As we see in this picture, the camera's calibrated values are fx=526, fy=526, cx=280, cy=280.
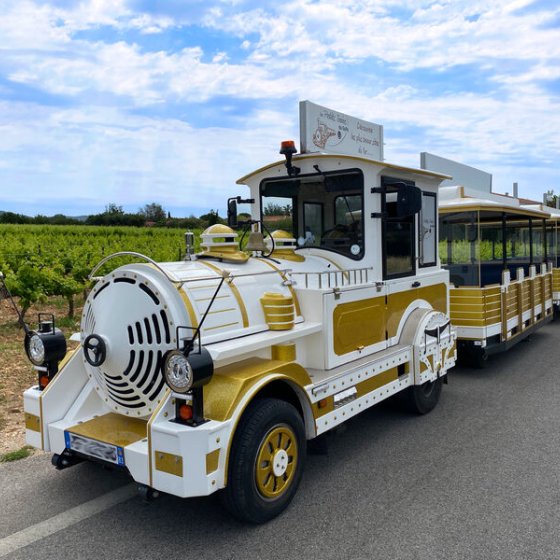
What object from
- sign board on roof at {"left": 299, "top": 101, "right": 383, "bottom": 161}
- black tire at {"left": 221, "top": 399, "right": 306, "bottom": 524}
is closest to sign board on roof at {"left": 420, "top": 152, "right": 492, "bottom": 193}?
sign board on roof at {"left": 299, "top": 101, "right": 383, "bottom": 161}

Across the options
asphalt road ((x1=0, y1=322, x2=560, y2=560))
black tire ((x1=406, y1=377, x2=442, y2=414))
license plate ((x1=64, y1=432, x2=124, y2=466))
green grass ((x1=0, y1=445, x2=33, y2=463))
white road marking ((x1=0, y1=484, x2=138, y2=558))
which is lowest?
asphalt road ((x1=0, y1=322, x2=560, y2=560))

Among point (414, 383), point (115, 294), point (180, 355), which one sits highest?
point (115, 294)

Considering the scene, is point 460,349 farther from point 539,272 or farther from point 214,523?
point 214,523

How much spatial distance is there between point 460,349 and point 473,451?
9.81ft

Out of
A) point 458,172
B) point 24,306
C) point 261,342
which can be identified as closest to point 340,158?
point 261,342

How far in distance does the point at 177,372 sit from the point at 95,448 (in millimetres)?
879

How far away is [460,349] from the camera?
23.8 ft

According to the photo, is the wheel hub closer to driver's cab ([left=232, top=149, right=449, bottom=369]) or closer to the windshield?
driver's cab ([left=232, top=149, right=449, bottom=369])

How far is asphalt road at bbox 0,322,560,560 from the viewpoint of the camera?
3.03 meters

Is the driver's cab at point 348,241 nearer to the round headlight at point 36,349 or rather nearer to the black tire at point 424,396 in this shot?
the black tire at point 424,396

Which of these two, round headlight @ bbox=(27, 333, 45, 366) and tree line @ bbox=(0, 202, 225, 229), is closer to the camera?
round headlight @ bbox=(27, 333, 45, 366)

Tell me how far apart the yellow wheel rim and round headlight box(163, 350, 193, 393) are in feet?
2.19

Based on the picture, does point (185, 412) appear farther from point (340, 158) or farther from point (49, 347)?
point (340, 158)

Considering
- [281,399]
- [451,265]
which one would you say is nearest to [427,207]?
[451,265]
